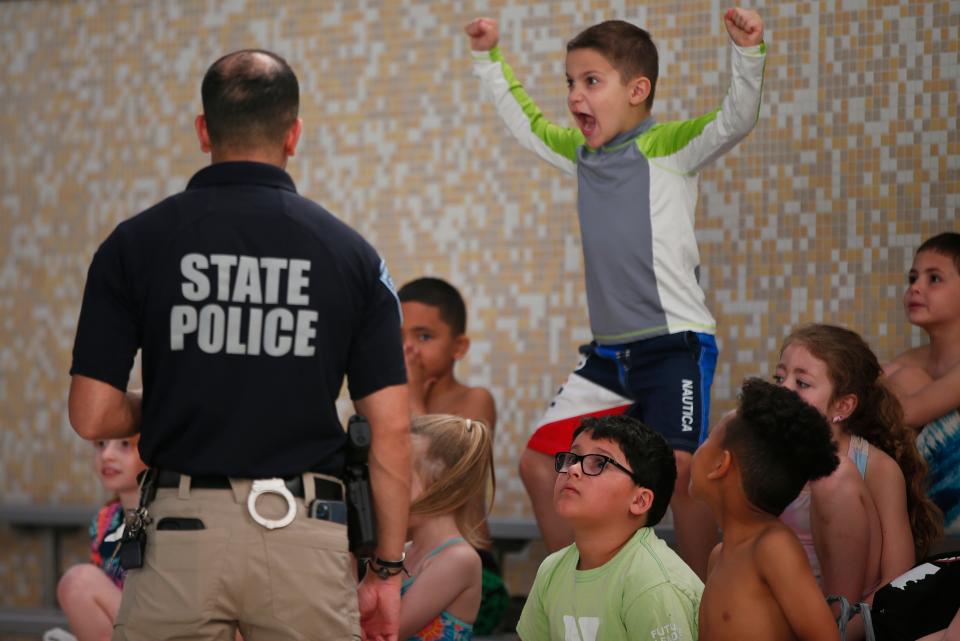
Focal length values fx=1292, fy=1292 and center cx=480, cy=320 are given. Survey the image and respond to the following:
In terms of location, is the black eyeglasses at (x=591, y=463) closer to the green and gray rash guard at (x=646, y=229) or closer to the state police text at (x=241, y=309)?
the green and gray rash guard at (x=646, y=229)

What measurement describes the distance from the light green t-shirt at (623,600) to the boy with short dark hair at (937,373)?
1357mm

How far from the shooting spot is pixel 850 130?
4898mm

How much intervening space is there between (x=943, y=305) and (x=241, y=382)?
8.73ft

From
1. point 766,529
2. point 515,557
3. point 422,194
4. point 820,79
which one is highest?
point 820,79

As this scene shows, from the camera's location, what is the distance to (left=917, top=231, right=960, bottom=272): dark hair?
14.1 ft

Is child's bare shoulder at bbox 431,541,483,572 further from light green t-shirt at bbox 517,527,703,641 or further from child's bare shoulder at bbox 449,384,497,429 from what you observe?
child's bare shoulder at bbox 449,384,497,429

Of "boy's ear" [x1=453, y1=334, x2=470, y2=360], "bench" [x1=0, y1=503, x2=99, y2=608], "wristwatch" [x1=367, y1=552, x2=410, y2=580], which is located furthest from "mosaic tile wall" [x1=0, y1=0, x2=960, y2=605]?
"wristwatch" [x1=367, y1=552, x2=410, y2=580]

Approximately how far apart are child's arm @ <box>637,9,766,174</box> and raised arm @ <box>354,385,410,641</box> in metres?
1.56

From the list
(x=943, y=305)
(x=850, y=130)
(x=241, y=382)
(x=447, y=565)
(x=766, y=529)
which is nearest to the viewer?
(x=241, y=382)

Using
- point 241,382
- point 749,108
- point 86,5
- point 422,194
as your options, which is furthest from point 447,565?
point 86,5

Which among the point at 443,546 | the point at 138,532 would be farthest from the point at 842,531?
the point at 138,532

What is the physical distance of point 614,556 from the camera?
10.3ft

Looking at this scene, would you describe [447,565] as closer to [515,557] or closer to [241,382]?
[241,382]

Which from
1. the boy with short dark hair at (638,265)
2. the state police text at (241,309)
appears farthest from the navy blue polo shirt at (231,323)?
the boy with short dark hair at (638,265)
